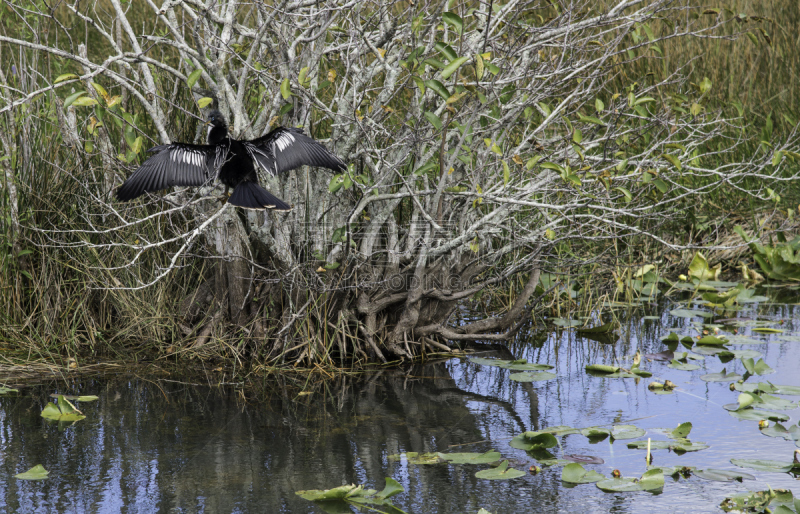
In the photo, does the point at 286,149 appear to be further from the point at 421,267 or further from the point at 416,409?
the point at 416,409

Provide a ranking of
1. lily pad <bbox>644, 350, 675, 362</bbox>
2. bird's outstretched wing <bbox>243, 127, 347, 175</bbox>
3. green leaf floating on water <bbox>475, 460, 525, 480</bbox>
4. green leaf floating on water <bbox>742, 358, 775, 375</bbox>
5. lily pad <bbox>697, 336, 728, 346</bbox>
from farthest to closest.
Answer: lily pad <bbox>697, 336, 728, 346</bbox> < lily pad <bbox>644, 350, 675, 362</bbox> < green leaf floating on water <bbox>742, 358, 775, 375</bbox> < bird's outstretched wing <bbox>243, 127, 347, 175</bbox> < green leaf floating on water <bbox>475, 460, 525, 480</bbox>

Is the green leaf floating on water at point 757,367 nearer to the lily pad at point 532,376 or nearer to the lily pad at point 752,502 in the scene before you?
the lily pad at point 532,376

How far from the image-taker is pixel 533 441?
109 inches

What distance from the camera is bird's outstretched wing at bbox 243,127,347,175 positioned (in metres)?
3.12

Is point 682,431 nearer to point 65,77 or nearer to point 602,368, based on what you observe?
point 602,368

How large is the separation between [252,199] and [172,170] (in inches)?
13.6

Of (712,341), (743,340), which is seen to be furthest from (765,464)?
(743,340)

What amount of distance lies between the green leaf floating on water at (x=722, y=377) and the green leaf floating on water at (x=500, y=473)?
139cm

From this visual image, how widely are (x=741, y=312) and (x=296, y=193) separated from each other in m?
2.90

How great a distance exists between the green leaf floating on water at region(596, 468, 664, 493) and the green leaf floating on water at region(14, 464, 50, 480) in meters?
1.88

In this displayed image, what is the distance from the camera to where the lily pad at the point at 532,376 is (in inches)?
139

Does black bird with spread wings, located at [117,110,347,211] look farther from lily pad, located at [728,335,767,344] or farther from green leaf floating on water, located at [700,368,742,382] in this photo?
lily pad, located at [728,335,767,344]

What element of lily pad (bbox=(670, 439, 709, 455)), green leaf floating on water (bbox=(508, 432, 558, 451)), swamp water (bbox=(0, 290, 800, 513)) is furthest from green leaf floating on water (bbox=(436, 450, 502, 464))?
lily pad (bbox=(670, 439, 709, 455))

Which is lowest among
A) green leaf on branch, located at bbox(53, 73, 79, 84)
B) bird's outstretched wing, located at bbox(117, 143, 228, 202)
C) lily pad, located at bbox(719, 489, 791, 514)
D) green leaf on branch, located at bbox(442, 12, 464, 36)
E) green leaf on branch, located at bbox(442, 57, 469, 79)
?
lily pad, located at bbox(719, 489, 791, 514)
